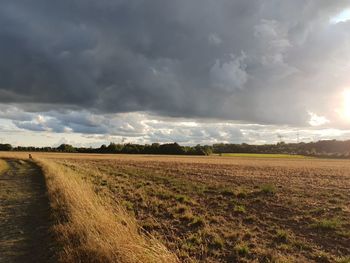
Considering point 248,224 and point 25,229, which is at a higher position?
point 25,229

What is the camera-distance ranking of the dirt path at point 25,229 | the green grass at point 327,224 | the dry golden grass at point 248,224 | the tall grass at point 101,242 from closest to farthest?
the tall grass at point 101,242, the dirt path at point 25,229, the dry golden grass at point 248,224, the green grass at point 327,224

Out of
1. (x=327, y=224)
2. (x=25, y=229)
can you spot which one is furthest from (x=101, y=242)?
(x=327, y=224)

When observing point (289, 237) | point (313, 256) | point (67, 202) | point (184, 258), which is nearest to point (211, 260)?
point (184, 258)

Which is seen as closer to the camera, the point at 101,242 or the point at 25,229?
the point at 101,242

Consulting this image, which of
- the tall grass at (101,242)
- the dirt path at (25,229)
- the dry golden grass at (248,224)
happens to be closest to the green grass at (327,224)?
the dry golden grass at (248,224)

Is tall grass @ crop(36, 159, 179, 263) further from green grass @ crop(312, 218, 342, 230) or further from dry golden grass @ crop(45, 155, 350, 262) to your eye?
green grass @ crop(312, 218, 342, 230)

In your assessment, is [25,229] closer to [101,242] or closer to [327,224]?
[101,242]

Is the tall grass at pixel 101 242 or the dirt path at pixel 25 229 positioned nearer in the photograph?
the tall grass at pixel 101 242

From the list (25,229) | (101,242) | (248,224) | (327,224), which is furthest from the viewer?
(248,224)

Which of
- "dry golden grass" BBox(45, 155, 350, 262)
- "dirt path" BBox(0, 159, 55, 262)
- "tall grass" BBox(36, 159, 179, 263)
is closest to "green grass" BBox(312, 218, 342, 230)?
"dry golden grass" BBox(45, 155, 350, 262)

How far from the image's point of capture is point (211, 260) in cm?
910

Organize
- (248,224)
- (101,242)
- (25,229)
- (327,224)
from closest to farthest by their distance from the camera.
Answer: (101,242) < (25,229) < (327,224) < (248,224)

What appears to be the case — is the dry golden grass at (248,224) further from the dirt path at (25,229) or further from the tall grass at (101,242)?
the dirt path at (25,229)

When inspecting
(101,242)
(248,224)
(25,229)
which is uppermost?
(101,242)
